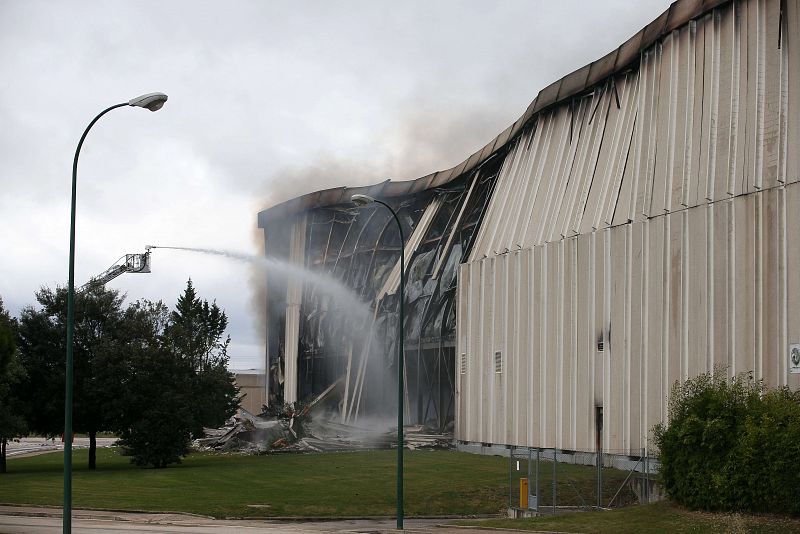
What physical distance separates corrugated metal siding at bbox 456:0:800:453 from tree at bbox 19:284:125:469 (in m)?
19.1

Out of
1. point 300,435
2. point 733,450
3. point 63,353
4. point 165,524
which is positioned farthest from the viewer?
point 300,435

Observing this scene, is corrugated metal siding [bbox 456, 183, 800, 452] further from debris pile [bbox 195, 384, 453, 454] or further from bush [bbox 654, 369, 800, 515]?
debris pile [bbox 195, 384, 453, 454]

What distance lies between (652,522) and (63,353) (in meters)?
36.4

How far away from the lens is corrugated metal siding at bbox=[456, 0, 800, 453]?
107ft

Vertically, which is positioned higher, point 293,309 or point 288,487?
point 293,309

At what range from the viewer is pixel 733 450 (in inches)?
1019

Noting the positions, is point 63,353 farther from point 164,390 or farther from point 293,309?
point 293,309

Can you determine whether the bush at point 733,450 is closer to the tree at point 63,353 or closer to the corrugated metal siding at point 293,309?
the tree at point 63,353

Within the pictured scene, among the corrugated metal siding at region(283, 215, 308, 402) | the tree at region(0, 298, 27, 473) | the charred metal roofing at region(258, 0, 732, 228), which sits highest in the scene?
the charred metal roofing at region(258, 0, 732, 228)

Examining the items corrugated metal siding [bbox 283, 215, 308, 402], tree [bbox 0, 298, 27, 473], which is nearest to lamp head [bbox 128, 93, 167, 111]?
tree [bbox 0, 298, 27, 473]

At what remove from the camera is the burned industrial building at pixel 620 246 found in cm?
3284

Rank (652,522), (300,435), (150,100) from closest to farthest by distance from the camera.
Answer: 1. (150,100)
2. (652,522)
3. (300,435)

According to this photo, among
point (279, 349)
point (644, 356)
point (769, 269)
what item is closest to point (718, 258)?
point (769, 269)

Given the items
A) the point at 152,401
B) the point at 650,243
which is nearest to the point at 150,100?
the point at 650,243
